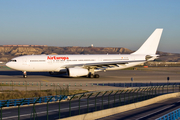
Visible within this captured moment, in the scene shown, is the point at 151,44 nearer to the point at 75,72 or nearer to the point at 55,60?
the point at 75,72

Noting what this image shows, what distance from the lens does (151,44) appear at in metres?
55.9

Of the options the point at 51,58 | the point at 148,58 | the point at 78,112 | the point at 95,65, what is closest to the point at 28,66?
the point at 51,58

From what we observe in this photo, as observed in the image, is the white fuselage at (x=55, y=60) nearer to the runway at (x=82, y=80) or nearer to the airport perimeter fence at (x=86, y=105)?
the runway at (x=82, y=80)

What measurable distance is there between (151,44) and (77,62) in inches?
678

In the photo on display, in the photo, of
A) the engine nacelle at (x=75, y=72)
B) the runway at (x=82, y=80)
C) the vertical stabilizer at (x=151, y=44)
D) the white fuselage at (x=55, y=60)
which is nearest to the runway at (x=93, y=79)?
Answer: the runway at (x=82, y=80)

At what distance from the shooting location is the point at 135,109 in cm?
2305

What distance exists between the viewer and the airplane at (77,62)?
47.2 metres

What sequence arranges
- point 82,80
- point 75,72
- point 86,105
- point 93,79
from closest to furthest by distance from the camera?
point 86,105 < point 75,72 < point 82,80 < point 93,79

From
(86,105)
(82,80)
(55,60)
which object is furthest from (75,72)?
(86,105)

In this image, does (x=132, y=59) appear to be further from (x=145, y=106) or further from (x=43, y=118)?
(x=43, y=118)

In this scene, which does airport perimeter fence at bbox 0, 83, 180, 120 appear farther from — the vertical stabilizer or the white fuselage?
the vertical stabilizer

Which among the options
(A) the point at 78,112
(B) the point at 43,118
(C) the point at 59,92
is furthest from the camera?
(C) the point at 59,92

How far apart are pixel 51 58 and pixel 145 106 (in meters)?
27.6

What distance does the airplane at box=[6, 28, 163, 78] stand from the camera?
47188 mm
